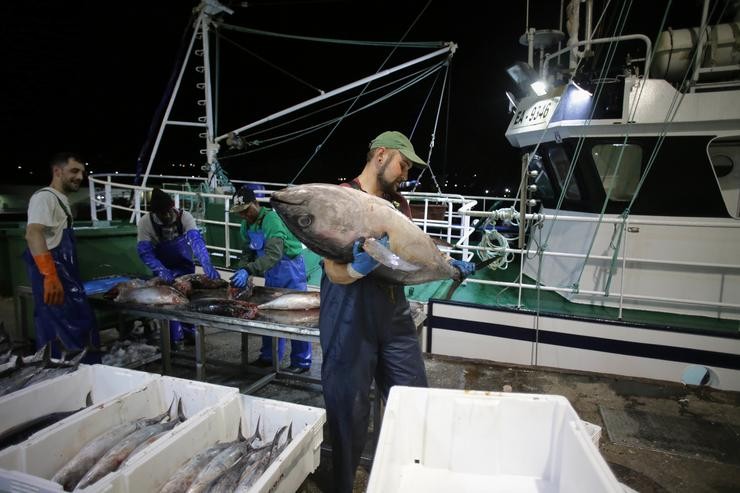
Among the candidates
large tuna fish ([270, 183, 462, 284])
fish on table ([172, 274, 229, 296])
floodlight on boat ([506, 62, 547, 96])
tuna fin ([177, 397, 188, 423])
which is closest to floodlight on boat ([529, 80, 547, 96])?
floodlight on boat ([506, 62, 547, 96])

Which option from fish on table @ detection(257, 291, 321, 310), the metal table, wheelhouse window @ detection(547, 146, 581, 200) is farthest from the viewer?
wheelhouse window @ detection(547, 146, 581, 200)

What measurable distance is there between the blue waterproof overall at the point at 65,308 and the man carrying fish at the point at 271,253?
63.8 inches

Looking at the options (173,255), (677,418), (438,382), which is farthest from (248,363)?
(677,418)

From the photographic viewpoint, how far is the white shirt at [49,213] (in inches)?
145

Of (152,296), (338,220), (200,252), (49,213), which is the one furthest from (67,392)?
(338,220)

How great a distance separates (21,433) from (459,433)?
9.30 feet

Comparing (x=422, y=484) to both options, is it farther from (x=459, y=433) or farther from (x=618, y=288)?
(x=618, y=288)

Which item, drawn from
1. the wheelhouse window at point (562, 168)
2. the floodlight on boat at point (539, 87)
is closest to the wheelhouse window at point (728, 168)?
the wheelhouse window at point (562, 168)

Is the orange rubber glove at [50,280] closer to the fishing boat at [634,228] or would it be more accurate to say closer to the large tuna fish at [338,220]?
the large tuna fish at [338,220]

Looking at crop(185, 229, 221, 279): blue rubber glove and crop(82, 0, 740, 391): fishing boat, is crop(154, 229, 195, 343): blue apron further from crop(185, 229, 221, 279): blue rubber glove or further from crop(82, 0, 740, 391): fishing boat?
crop(82, 0, 740, 391): fishing boat

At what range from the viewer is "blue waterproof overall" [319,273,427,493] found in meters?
2.46

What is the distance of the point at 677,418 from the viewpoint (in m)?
3.81

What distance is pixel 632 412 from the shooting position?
391 cm

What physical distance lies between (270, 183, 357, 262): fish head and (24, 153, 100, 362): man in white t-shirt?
3.01 meters
